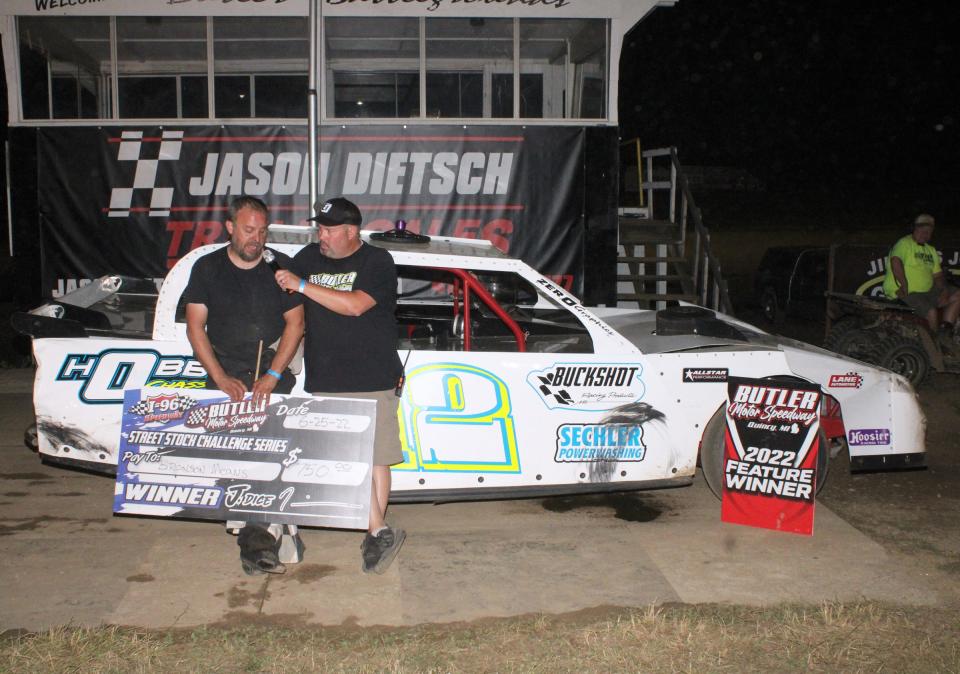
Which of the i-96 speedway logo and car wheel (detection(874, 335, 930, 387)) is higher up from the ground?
the i-96 speedway logo

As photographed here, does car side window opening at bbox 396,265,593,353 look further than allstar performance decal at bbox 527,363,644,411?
Yes

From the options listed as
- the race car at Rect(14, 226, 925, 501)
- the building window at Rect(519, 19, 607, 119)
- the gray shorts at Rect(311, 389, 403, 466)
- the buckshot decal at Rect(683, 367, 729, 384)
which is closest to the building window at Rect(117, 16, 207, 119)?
the building window at Rect(519, 19, 607, 119)

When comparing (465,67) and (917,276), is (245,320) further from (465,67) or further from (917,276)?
(917,276)

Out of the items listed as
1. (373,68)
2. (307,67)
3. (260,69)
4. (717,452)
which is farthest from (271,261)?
(260,69)

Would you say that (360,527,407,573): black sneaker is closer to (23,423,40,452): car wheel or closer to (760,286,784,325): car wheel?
(23,423,40,452): car wheel

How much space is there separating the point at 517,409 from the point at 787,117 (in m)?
83.4

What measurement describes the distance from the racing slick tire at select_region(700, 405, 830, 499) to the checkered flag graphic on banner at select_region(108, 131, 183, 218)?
286 inches

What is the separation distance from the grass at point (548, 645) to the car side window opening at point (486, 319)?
2.02 meters

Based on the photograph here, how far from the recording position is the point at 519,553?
16.8 feet

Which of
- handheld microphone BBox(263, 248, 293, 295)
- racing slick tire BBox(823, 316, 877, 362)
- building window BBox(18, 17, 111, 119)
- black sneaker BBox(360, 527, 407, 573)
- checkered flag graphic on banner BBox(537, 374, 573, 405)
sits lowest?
black sneaker BBox(360, 527, 407, 573)

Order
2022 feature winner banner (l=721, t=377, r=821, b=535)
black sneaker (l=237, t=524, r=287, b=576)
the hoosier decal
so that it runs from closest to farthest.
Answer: black sneaker (l=237, t=524, r=287, b=576), 2022 feature winner banner (l=721, t=377, r=821, b=535), the hoosier decal

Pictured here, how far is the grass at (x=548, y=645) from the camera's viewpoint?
12.4 ft

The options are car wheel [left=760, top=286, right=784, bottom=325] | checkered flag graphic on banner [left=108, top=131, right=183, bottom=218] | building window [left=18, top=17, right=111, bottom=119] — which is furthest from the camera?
car wheel [left=760, top=286, right=784, bottom=325]

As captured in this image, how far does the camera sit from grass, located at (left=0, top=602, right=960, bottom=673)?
A: 3.77m
